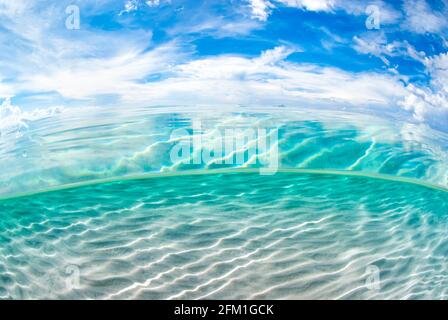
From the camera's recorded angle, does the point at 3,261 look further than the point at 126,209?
No

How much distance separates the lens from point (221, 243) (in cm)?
487

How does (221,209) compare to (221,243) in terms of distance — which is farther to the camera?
(221,209)

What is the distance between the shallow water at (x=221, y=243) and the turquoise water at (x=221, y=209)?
0.02 metres

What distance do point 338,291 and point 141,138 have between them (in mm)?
5280

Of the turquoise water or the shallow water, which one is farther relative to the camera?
the turquoise water

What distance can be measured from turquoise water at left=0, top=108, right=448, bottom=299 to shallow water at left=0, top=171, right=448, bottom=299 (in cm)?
2

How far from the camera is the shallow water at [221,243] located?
4.02m

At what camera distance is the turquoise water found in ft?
13.6

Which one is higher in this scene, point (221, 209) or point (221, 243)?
point (221, 209)

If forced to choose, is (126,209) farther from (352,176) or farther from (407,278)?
(352,176)

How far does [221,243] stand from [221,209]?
56.4 inches

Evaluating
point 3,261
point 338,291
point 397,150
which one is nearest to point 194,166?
point 3,261

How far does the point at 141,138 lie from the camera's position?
7.26 meters

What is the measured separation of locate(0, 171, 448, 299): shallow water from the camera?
402 centimetres
